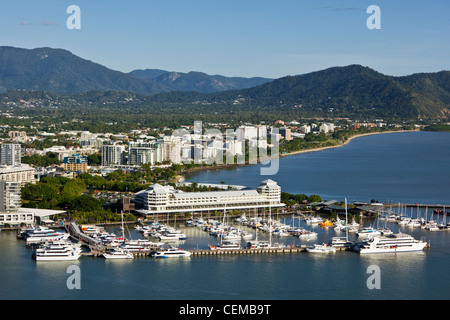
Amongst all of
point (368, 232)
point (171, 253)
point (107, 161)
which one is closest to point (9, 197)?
point (171, 253)

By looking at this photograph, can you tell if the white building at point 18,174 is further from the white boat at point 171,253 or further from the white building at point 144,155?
the white boat at point 171,253

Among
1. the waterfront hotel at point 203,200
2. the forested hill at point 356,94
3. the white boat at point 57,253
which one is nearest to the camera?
the white boat at point 57,253

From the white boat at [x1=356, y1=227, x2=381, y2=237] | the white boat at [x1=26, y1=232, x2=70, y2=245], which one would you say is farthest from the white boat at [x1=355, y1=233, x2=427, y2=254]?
the white boat at [x1=26, y1=232, x2=70, y2=245]

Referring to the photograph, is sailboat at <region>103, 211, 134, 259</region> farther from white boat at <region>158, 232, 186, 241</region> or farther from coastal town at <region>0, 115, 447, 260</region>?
white boat at <region>158, 232, 186, 241</region>

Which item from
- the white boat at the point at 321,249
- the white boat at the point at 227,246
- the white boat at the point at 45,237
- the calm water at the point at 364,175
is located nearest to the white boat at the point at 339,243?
the white boat at the point at 321,249

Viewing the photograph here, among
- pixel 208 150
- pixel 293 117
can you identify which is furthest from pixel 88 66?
pixel 208 150
